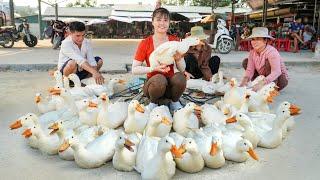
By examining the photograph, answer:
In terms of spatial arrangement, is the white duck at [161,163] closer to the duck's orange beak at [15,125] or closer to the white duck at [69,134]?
the white duck at [69,134]

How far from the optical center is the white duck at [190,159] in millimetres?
2285

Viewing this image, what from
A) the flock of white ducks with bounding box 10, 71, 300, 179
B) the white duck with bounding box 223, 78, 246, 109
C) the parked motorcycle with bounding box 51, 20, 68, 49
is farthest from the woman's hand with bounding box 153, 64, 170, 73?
the parked motorcycle with bounding box 51, 20, 68, 49

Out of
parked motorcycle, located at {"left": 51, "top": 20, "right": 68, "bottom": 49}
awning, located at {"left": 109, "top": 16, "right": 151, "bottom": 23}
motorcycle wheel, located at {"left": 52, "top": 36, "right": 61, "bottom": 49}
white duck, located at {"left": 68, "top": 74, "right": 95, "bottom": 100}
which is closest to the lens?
white duck, located at {"left": 68, "top": 74, "right": 95, "bottom": 100}

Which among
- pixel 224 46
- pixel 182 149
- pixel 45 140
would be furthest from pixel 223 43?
pixel 182 149

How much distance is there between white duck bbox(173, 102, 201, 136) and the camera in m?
2.96

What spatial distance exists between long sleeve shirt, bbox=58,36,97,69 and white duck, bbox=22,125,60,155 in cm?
160

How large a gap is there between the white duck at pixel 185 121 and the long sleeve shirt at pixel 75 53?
163 cm

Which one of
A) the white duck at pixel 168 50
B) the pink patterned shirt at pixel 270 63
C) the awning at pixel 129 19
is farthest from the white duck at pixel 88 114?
the awning at pixel 129 19

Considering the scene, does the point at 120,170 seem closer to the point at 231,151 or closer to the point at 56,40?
the point at 231,151

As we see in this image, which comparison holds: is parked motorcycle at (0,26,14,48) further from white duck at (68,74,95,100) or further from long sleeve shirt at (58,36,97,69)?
white duck at (68,74,95,100)

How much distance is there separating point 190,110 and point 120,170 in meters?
0.79

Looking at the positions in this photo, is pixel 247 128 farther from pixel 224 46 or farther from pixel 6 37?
pixel 6 37

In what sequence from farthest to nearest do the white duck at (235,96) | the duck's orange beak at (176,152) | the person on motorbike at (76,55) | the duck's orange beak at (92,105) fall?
the person on motorbike at (76,55) → the white duck at (235,96) → the duck's orange beak at (92,105) → the duck's orange beak at (176,152)

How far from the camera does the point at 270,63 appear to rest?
4320mm
